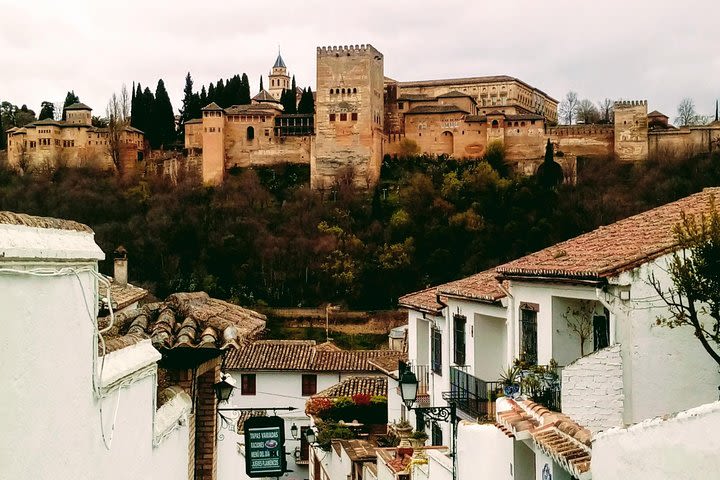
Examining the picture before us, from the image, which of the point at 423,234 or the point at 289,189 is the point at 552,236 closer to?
the point at 423,234

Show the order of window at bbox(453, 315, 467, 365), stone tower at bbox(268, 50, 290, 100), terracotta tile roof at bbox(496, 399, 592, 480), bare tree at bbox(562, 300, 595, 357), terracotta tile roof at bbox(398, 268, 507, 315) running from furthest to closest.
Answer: stone tower at bbox(268, 50, 290, 100) < window at bbox(453, 315, 467, 365) < terracotta tile roof at bbox(398, 268, 507, 315) < bare tree at bbox(562, 300, 595, 357) < terracotta tile roof at bbox(496, 399, 592, 480)

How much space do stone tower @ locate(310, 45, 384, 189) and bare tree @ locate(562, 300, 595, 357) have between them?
2319 inches

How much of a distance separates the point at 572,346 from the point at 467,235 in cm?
5084

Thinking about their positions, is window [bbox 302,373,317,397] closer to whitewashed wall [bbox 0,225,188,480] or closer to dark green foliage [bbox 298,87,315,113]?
whitewashed wall [bbox 0,225,188,480]

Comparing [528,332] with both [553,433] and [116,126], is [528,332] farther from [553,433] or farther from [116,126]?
[116,126]

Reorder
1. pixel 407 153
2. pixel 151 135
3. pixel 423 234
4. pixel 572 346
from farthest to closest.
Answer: pixel 151 135, pixel 407 153, pixel 423 234, pixel 572 346

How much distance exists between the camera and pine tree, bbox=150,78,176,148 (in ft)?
257

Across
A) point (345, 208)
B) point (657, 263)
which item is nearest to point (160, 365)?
point (657, 263)

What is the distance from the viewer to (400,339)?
90.7 feet

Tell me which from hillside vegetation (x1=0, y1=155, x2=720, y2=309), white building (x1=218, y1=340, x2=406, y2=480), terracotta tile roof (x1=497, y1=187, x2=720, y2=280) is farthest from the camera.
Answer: hillside vegetation (x1=0, y1=155, x2=720, y2=309)

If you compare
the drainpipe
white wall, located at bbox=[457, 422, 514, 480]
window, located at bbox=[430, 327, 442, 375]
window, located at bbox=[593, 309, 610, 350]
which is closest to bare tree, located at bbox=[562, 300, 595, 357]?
window, located at bbox=[593, 309, 610, 350]

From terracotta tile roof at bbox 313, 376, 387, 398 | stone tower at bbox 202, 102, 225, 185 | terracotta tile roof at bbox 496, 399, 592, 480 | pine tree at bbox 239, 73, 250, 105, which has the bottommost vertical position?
terracotta tile roof at bbox 313, 376, 387, 398

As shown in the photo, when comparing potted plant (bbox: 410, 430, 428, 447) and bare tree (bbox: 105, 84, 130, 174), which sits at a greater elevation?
bare tree (bbox: 105, 84, 130, 174)

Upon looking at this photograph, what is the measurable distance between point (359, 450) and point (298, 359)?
45.1ft
